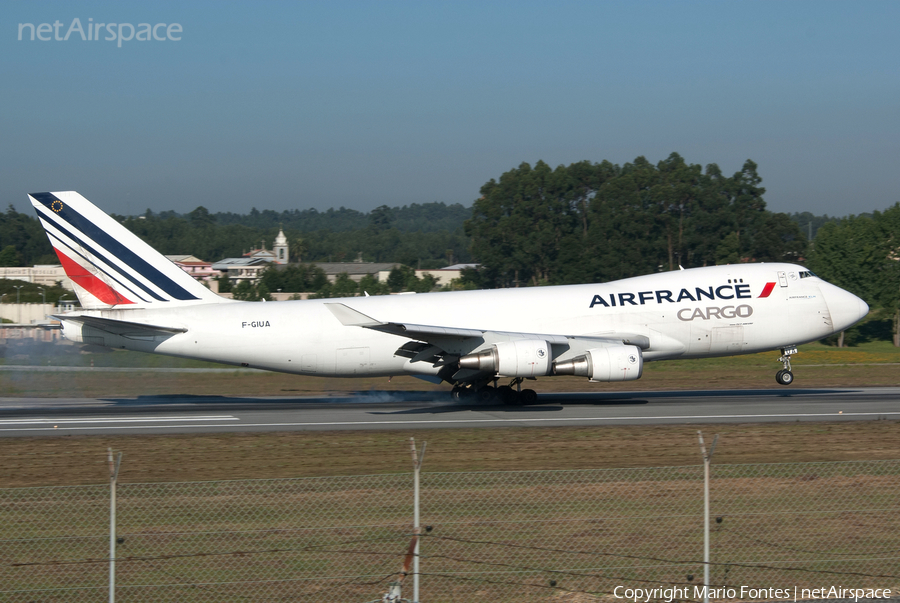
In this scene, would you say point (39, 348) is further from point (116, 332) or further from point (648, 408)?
point (648, 408)

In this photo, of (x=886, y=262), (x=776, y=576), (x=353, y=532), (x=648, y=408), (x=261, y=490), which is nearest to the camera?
(x=776, y=576)

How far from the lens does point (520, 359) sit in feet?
90.5

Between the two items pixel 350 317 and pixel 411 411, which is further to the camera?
pixel 411 411

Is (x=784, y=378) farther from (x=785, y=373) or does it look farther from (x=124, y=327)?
(x=124, y=327)

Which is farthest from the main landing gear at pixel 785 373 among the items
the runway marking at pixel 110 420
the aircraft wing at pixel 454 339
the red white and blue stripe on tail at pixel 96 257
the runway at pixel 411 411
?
the red white and blue stripe on tail at pixel 96 257

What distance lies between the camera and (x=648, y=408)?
28891mm

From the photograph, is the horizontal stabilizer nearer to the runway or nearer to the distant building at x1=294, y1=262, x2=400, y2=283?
the runway

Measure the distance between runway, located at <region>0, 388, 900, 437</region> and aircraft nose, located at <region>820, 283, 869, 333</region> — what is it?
291 centimetres

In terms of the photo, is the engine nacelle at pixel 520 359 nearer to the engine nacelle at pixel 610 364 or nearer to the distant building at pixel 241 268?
the engine nacelle at pixel 610 364

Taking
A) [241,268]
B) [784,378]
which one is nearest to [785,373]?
[784,378]

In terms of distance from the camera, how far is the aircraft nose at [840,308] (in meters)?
31.7

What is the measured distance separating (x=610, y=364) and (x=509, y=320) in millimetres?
4395

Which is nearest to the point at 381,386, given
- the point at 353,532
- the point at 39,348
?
the point at 39,348

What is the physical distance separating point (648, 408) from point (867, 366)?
24.6 metres
